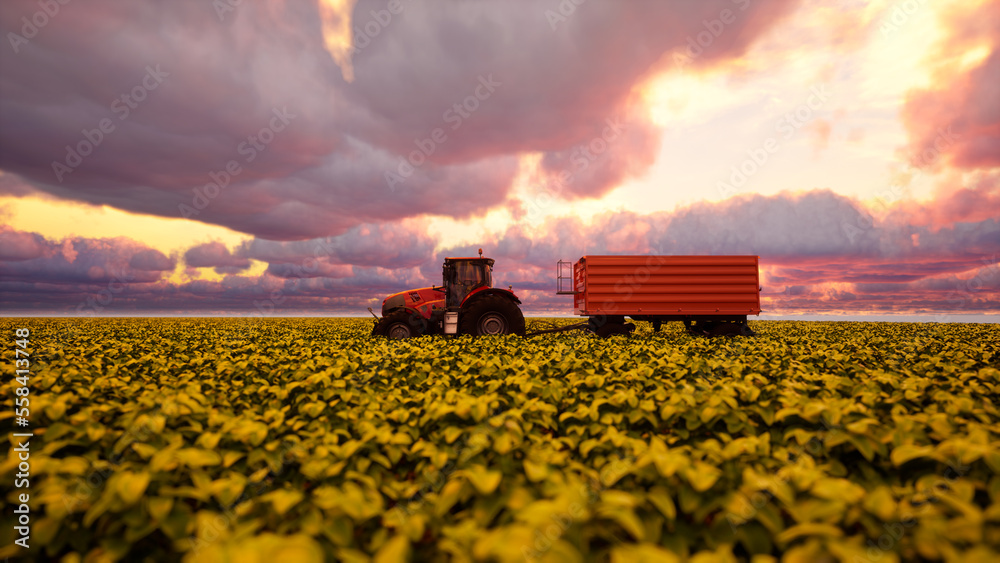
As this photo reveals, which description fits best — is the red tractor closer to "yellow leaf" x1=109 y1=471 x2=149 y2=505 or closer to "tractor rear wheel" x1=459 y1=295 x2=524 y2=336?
"tractor rear wheel" x1=459 y1=295 x2=524 y2=336

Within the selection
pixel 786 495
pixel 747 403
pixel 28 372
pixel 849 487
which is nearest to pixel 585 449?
pixel 786 495

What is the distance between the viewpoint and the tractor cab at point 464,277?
12.8 metres

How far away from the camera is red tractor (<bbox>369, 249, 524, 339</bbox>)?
11.9 m

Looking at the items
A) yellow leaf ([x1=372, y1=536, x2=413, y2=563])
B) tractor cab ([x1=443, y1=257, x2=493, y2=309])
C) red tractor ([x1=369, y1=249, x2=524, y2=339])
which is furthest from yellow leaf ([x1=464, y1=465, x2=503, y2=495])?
tractor cab ([x1=443, y1=257, x2=493, y2=309])

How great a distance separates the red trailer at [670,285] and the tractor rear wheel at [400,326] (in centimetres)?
548

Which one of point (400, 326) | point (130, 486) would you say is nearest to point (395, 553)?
point (130, 486)

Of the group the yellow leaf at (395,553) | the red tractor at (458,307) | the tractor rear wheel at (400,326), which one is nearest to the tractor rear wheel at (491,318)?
the red tractor at (458,307)

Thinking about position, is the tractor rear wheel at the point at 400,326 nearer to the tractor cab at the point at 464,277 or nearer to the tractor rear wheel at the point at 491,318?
the tractor cab at the point at 464,277

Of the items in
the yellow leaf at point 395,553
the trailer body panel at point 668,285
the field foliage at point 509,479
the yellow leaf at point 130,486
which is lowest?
the field foliage at point 509,479

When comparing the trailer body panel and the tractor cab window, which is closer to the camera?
the tractor cab window

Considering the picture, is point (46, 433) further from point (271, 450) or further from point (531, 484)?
point (531, 484)

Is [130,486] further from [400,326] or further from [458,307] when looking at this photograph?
[458,307]

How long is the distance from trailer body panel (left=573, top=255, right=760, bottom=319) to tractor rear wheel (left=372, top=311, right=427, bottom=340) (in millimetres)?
5454

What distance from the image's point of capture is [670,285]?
1291 cm
